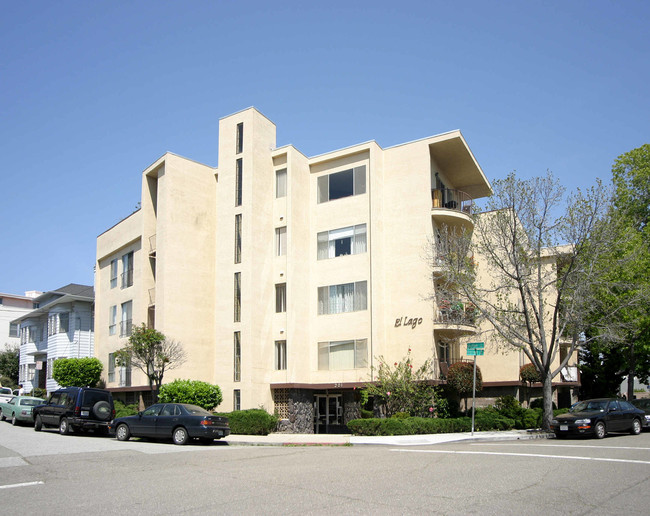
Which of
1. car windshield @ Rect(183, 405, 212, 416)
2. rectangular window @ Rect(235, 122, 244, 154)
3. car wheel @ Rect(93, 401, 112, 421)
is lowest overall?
car wheel @ Rect(93, 401, 112, 421)

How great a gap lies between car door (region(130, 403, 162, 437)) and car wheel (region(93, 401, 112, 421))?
3.23m

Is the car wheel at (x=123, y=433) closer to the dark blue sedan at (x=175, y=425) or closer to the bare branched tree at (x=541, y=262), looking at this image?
the dark blue sedan at (x=175, y=425)

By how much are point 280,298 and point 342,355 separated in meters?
4.21

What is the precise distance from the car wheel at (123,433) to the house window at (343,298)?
39.3 ft

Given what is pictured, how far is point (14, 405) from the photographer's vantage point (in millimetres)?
29469

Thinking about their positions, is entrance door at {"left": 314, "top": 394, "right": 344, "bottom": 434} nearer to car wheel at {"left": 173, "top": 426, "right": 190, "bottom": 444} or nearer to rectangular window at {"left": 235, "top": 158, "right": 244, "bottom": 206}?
rectangular window at {"left": 235, "top": 158, "right": 244, "bottom": 206}

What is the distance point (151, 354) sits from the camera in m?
28.0

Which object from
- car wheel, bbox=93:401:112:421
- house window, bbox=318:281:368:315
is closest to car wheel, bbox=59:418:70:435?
car wheel, bbox=93:401:112:421

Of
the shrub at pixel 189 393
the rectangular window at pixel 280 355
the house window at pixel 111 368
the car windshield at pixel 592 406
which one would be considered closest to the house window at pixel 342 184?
the rectangular window at pixel 280 355

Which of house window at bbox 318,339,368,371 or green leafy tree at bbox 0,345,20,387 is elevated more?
house window at bbox 318,339,368,371

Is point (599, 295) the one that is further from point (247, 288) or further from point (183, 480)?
point (183, 480)

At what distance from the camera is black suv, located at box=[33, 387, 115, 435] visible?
77.4 feet

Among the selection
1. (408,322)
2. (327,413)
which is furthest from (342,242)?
(327,413)

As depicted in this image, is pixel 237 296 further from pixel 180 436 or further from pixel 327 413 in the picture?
pixel 180 436
